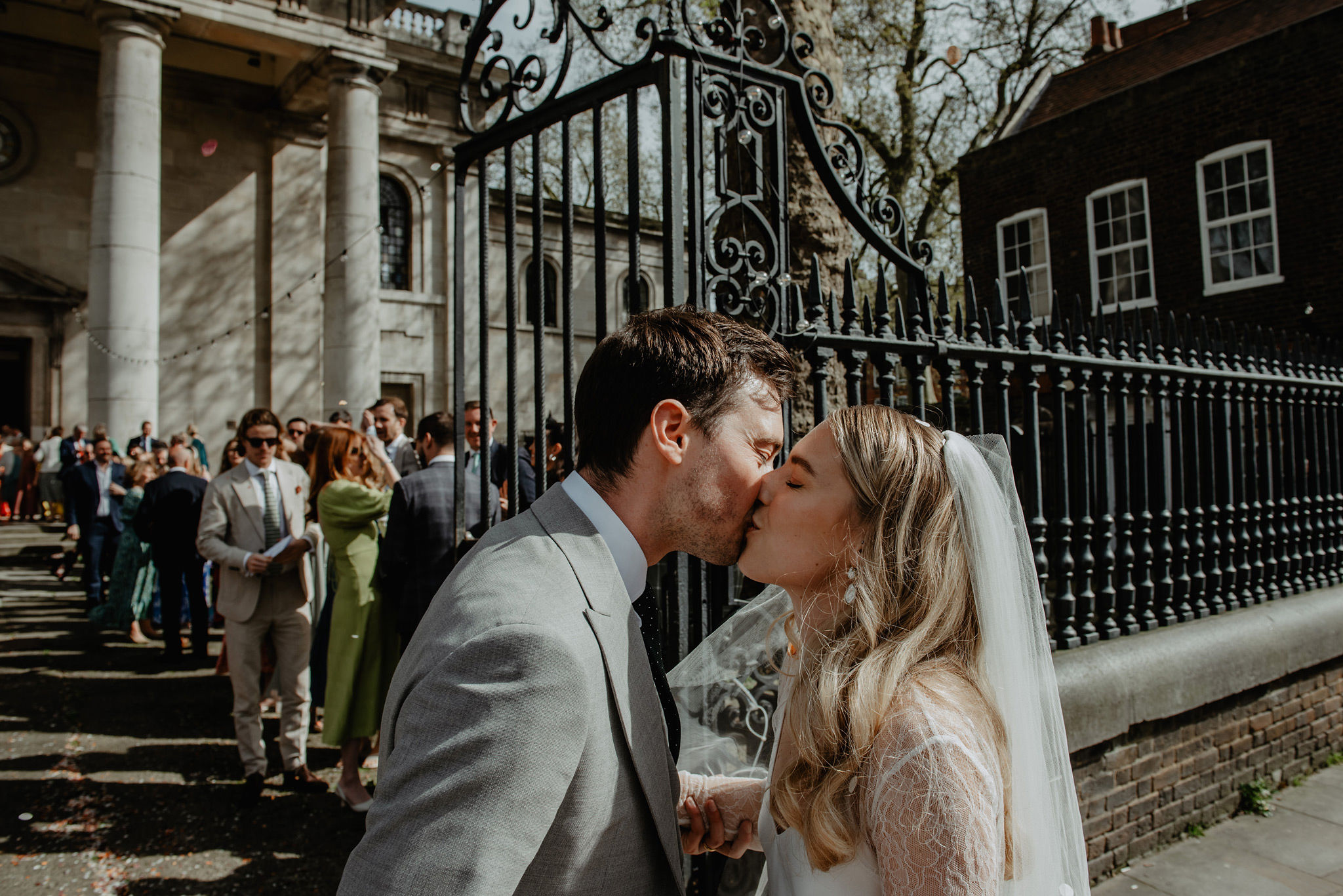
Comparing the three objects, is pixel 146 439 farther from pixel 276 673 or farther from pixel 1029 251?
pixel 1029 251

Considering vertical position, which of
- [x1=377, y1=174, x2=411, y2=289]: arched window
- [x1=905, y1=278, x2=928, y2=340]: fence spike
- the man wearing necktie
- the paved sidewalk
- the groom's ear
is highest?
[x1=377, y1=174, x2=411, y2=289]: arched window

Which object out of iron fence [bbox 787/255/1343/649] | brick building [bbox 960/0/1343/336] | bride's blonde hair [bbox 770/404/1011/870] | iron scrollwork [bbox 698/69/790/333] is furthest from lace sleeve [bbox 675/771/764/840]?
brick building [bbox 960/0/1343/336]

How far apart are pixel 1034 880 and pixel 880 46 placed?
23222 mm

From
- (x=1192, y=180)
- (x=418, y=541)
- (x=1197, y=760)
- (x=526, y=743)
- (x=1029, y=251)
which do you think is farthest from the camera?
(x=1029, y=251)

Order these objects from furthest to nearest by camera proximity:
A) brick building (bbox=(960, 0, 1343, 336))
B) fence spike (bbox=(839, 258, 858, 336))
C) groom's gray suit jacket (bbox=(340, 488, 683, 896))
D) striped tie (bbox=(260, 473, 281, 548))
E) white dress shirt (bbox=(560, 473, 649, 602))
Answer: brick building (bbox=(960, 0, 1343, 336))
striped tie (bbox=(260, 473, 281, 548))
fence spike (bbox=(839, 258, 858, 336))
white dress shirt (bbox=(560, 473, 649, 602))
groom's gray suit jacket (bbox=(340, 488, 683, 896))

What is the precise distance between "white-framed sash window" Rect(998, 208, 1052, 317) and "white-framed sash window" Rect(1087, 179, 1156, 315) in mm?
1012

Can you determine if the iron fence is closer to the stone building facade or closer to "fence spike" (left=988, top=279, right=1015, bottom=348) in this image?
"fence spike" (left=988, top=279, right=1015, bottom=348)

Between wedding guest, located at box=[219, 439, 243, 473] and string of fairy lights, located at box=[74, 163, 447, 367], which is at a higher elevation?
string of fairy lights, located at box=[74, 163, 447, 367]

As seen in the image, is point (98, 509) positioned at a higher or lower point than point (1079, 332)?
lower

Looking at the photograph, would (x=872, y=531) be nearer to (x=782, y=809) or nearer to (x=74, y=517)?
(x=782, y=809)

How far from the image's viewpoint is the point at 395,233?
73.9 feet

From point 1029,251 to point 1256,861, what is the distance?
16.8 meters

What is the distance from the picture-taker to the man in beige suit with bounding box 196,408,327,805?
16.9 ft

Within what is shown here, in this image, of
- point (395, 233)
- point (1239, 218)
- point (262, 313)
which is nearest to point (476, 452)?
point (1239, 218)
